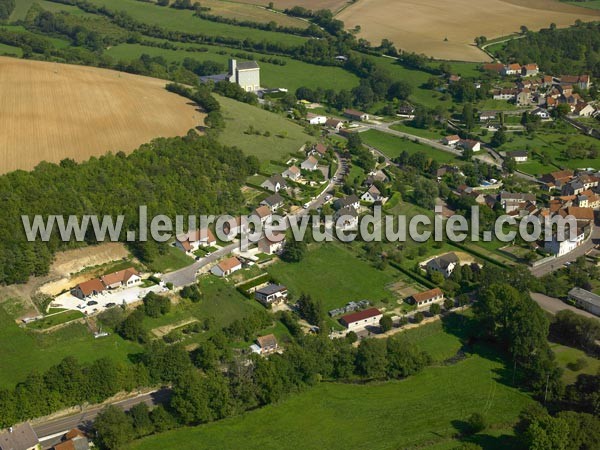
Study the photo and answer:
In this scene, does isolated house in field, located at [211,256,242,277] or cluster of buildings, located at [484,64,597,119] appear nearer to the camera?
isolated house in field, located at [211,256,242,277]

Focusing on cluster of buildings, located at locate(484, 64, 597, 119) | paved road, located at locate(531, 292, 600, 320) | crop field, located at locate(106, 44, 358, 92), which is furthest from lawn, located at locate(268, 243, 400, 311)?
crop field, located at locate(106, 44, 358, 92)

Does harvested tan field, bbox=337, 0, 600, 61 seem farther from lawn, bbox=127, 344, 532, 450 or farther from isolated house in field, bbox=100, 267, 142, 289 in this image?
lawn, bbox=127, 344, 532, 450

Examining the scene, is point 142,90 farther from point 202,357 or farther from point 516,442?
point 516,442

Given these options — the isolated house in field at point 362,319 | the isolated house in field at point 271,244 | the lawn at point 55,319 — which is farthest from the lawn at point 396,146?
the lawn at point 55,319

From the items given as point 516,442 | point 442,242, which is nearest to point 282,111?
point 442,242

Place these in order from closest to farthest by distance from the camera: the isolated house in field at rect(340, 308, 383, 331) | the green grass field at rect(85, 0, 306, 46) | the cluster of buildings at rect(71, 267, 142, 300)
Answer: the isolated house in field at rect(340, 308, 383, 331) < the cluster of buildings at rect(71, 267, 142, 300) < the green grass field at rect(85, 0, 306, 46)

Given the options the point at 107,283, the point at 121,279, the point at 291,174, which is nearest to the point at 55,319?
the point at 107,283
